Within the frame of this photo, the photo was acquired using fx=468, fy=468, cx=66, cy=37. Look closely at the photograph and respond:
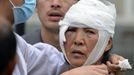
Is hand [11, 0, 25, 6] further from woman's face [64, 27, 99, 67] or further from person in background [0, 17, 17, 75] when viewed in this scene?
person in background [0, 17, 17, 75]

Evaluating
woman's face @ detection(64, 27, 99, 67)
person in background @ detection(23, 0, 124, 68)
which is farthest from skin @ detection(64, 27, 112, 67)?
person in background @ detection(23, 0, 124, 68)

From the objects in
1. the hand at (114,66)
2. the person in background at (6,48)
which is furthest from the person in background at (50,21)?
the person in background at (6,48)

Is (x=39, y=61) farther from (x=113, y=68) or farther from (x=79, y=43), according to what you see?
(x=113, y=68)

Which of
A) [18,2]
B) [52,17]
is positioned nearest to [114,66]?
[18,2]

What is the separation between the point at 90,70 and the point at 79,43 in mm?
211

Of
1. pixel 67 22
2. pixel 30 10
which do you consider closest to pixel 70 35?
pixel 67 22

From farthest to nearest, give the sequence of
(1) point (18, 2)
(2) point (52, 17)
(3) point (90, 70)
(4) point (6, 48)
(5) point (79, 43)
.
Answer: (2) point (52, 17), (1) point (18, 2), (5) point (79, 43), (3) point (90, 70), (4) point (6, 48)

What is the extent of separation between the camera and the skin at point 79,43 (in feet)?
8.96

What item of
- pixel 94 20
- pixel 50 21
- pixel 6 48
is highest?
pixel 6 48

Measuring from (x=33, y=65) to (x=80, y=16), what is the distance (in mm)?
422

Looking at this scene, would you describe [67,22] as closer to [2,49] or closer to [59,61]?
[59,61]

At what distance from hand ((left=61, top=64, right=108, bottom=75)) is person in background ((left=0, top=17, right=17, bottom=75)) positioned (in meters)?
1.12

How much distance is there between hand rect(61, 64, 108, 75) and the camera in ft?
8.28

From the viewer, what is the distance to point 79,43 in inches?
108
